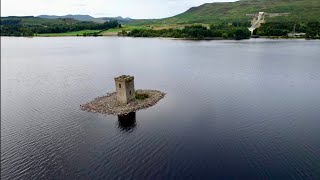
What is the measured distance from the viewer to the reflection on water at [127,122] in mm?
49156

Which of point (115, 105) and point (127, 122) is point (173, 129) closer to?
point (127, 122)

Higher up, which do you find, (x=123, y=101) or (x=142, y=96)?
(x=123, y=101)

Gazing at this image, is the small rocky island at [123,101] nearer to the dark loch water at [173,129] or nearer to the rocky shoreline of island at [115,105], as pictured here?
the rocky shoreline of island at [115,105]

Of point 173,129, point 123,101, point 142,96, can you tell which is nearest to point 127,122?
point 123,101

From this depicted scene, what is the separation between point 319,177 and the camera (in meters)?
34.3

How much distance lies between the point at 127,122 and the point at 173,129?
857 cm

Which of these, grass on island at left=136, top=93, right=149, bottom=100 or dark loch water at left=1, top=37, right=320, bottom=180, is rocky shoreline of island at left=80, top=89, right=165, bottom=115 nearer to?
grass on island at left=136, top=93, right=149, bottom=100

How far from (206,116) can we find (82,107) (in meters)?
24.8

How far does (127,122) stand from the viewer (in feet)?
170

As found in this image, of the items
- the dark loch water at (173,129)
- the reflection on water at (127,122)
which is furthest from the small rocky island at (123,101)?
the dark loch water at (173,129)

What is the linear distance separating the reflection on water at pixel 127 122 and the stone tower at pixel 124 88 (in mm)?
4696

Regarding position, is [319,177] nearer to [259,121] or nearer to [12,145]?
[259,121]

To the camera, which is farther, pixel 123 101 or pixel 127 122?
pixel 123 101

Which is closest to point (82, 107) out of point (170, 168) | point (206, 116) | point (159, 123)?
point (159, 123)
